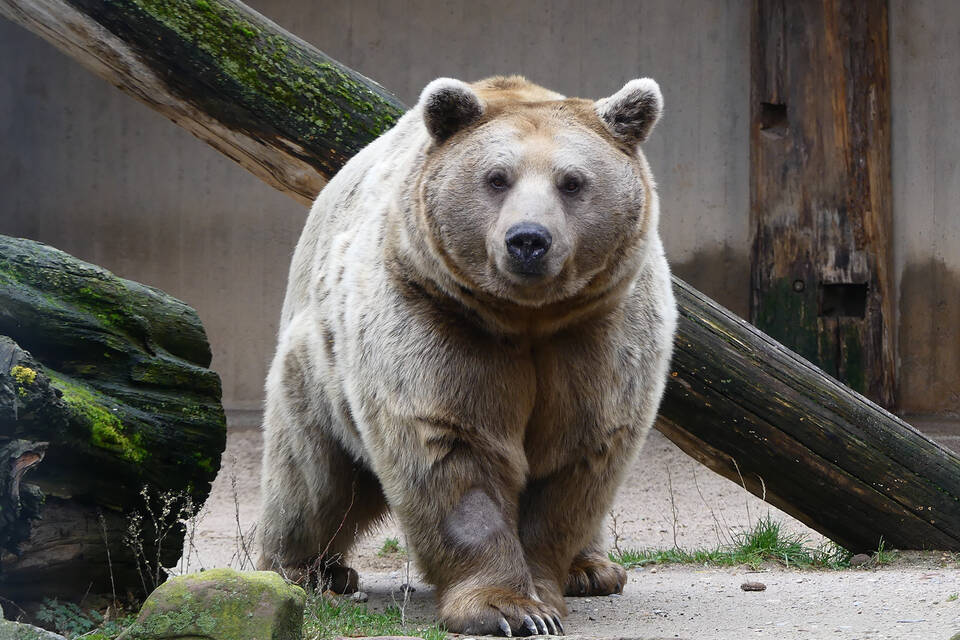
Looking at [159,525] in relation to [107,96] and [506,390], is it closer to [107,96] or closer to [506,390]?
[506,390]

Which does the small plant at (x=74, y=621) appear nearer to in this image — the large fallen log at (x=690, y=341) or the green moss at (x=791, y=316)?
the large fallen log at (x=690, y=341)

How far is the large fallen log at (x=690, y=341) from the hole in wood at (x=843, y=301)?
128 inches

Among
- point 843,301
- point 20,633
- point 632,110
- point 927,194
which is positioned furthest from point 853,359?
point 20,633

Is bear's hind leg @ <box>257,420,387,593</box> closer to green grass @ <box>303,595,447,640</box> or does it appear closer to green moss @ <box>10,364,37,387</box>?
green grass @ <box>303,595,447,640</box>

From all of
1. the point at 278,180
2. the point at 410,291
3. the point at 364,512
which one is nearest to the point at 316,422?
the point at 364,512

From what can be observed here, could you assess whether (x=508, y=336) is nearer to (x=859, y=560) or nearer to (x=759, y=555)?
(x=759, y=555)

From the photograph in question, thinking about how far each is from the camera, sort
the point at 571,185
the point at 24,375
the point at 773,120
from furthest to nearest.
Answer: the point at 773,120 < the point at 571,185 < the point at 24,375

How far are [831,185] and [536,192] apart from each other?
5.18 m

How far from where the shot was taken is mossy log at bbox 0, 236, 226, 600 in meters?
3.63

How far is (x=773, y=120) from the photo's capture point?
8484 mm

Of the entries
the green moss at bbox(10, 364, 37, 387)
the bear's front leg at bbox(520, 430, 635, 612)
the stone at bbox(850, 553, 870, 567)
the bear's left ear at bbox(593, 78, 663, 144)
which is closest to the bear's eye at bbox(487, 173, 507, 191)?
the bear's left ear at bbox(593, 78, 663, 144)

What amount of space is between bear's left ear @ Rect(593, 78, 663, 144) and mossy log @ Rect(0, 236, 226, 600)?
5.27 ft

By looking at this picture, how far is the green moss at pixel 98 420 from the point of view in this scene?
367 cm

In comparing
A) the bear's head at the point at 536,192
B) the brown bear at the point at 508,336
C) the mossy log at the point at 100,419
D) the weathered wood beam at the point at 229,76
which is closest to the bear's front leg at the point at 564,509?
the brown bear at the point at 508,336
